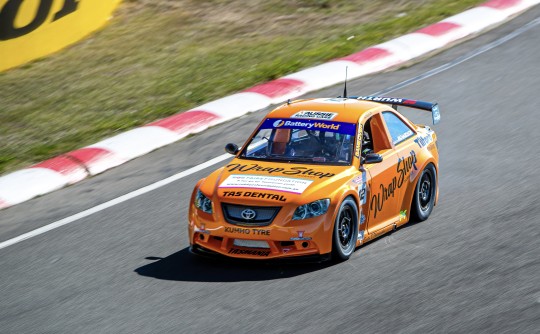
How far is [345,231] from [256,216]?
877mm

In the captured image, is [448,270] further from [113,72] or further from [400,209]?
[113,72]

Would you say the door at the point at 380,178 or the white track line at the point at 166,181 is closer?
the door at the point at 380,178

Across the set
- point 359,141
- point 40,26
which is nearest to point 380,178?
point 359,141

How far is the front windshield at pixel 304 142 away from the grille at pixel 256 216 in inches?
38.6

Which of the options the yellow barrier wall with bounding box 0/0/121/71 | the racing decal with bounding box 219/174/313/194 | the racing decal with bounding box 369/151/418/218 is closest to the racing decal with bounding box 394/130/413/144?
the racing decal with bounding box 369/151/418/218

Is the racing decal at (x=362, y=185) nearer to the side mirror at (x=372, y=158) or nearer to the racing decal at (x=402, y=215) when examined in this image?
the side mirror at (x=372, y=158)

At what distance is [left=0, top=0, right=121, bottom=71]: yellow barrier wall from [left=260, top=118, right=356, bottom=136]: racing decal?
279 inches

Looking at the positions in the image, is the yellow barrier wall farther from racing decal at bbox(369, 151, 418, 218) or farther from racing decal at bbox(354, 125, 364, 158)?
racing decal at bbox(369, 151, 418, 218)

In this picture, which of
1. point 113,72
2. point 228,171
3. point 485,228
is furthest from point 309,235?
point 113,72

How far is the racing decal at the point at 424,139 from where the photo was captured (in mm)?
10703

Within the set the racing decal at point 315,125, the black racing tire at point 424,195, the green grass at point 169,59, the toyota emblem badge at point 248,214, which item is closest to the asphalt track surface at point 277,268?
the black racing tire at point 424,195

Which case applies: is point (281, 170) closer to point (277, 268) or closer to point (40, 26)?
point (277, 268)

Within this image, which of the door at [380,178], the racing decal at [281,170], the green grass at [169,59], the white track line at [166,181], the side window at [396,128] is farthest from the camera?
the green grass at [169,59]

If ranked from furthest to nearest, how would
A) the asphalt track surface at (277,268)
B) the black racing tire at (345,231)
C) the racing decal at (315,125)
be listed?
the racing decal at (315,125), the black racing tire at (345,231), the asphalt track surface at (277,268)
